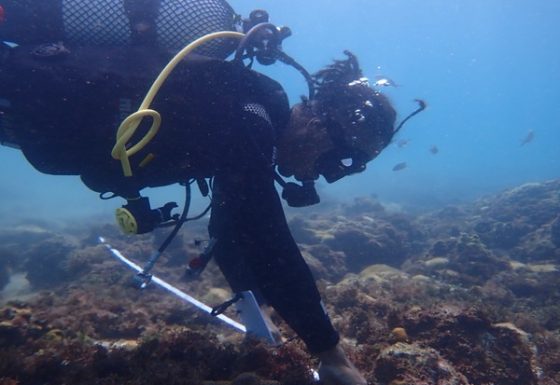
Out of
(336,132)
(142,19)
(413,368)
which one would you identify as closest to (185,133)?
(142,19)

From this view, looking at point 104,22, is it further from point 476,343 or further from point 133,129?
point 476,343

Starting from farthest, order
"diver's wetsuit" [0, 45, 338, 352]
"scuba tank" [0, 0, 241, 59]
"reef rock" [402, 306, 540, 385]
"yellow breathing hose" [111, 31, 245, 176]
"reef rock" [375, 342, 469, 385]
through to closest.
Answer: "reef rock" [402, 306, 540, 385], "reef rock" [375, 342, 469, 385], "scuba tank" [0, 0, 241, 59], "diver's wetsuit" [0, 45, 338, 352], "yellow breathing hose" [111, 31, 245, 176]

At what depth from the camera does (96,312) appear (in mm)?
5707

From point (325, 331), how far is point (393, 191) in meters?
49.0

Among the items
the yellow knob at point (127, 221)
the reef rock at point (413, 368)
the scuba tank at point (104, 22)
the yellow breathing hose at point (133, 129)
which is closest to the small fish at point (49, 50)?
the scuba tank at point (104, 22)

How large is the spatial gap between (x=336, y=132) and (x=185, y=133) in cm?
131

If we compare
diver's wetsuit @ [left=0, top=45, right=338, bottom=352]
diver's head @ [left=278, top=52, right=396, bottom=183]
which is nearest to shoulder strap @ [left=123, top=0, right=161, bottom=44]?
diver's wetsuit @ [left=0, top=45, right=338, bottom=352]

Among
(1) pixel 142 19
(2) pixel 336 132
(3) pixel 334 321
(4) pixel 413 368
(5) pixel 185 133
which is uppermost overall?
(1) pixel 142 19

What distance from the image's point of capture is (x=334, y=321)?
545cm

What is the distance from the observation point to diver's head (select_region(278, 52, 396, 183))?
3.35m

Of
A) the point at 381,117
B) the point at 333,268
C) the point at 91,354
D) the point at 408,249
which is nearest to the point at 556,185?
the point at 408,249

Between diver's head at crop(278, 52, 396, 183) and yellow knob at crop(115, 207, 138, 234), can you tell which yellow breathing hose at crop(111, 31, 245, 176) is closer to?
yellow knob at crop(115, 207, 138, 234)

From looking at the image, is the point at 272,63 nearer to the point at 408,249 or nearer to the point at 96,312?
the point at 96,312

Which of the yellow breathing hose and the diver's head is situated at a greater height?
the diver's head
